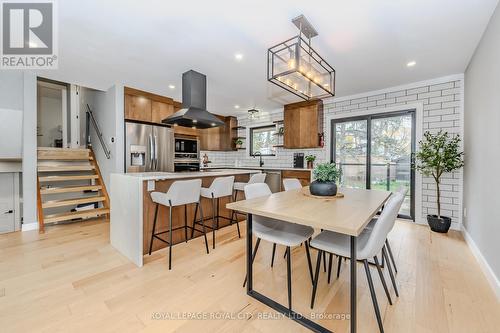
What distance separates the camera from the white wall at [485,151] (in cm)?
198

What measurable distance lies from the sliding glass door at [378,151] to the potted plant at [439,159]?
0.42m

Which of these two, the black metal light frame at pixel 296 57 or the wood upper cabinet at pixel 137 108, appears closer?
the black metal light frame at pixel 296 57

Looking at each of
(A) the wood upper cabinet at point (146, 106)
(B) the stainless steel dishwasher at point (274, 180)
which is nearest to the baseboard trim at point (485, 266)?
(B) the stainless steel dishwasher at point (274, 180)

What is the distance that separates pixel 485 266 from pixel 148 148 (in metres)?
5.23

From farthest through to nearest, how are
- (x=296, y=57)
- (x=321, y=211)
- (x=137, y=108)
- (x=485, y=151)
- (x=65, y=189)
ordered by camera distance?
(x=137, y=108) < (x=65, y=189) < (x=485, y=151) < (x=296, y=57) < (x=321, y=211)

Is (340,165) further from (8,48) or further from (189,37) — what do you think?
(8,48)

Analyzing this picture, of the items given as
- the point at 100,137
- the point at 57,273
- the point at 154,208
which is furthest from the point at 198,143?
the point at 57,273

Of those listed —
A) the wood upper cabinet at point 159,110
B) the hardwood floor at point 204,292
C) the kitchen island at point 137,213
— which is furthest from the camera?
the wood upper cabinet at point 159,110

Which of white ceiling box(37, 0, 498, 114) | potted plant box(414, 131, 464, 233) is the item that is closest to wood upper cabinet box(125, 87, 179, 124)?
white ceiling box(37, 0, 498, 114)

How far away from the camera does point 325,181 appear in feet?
7.36

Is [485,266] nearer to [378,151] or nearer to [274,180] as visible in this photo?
[378,151]

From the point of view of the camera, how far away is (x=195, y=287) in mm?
1964

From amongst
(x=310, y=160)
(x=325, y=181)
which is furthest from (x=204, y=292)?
(x=310, y=160)

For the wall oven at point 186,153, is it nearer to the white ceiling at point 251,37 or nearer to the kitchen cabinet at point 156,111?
the kitchen cabinet at point 156,111
